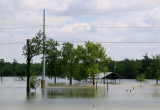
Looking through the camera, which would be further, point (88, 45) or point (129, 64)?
point (129, 64)

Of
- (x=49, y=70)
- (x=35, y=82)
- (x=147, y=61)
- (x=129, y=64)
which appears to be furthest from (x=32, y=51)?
(x=147, y=61)

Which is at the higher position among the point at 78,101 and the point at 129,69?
the point at 129,69

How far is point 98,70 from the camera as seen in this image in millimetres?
71750

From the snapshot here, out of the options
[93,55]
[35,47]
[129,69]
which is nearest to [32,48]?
[35,47]

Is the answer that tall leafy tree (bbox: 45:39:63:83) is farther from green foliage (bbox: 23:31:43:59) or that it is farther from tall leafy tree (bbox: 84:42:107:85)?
green foliage (bbox: 23:31:43:59)

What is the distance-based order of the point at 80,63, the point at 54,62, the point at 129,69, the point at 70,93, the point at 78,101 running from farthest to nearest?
the point at 129,69
the point at 54,62
the point at 80,63
the point at 70,93
the point at 78,101

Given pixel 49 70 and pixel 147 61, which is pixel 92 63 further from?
pixel 147 61

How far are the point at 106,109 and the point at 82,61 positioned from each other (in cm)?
5437

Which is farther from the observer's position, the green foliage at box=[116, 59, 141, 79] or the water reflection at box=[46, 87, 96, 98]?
the green foliage at box=[116, 59, 141, 79]

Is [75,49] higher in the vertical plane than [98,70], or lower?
higher

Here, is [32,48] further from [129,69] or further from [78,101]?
[129,69]

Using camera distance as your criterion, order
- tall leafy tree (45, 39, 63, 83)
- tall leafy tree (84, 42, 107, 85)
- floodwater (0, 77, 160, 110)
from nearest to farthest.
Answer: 1. floodwater (0, 77, 160, 110)
2. tall leafy tree (84, 42, 107, 85)
3. tall leafy tree (45, 39, 63, 83)

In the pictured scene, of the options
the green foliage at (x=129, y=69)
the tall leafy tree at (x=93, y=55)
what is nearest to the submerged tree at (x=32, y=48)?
the tall leafy tree at (x=93, y=55)

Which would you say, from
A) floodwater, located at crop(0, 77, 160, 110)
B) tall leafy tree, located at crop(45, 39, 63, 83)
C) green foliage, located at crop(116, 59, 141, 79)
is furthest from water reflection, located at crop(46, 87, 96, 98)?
green foliage, located at crop(116, 59, 141, 79)
